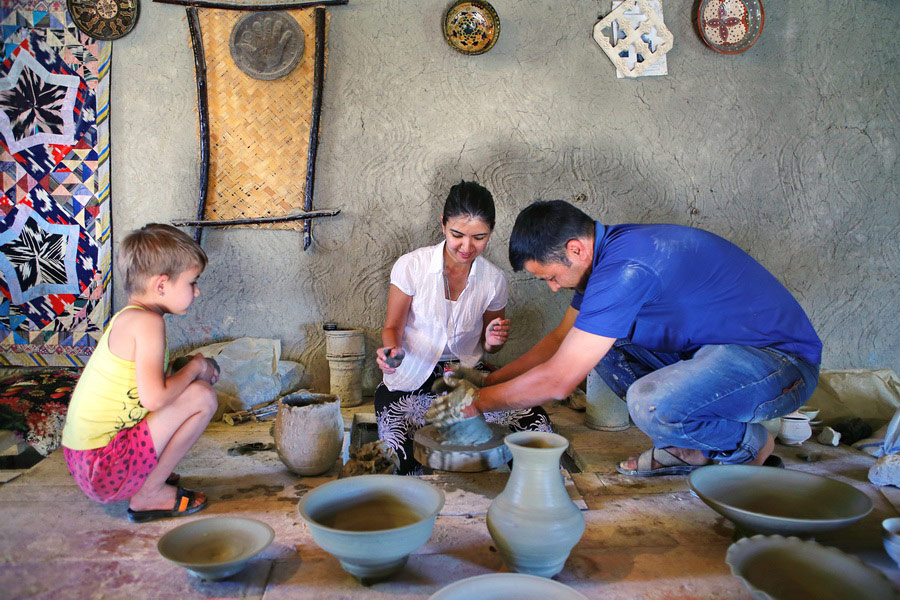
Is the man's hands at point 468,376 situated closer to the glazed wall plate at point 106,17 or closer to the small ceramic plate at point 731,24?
the small ceramic plate at point 731,24

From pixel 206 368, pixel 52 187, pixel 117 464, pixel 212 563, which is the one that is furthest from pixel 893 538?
pixel 52 187

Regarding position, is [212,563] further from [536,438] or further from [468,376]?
[468,376]

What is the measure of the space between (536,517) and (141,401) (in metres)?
1.41

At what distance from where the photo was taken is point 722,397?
88.0 inches

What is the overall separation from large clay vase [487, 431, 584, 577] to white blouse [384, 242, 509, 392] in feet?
4.67

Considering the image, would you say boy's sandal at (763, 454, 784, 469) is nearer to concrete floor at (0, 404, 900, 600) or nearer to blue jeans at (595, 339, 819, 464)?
concrete floor at (0, 404, 900, 600)

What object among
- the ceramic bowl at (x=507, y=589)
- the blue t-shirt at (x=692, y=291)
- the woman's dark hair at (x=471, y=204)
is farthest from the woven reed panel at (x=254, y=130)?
the ceramic bowl at (x=507, y=589)

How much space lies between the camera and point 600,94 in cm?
364

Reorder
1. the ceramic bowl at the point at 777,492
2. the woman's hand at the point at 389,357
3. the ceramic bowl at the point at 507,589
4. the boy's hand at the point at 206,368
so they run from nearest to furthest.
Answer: the ceramic bowl at the point at 507,589
the ceramic bowl at the point at 777,492
the boy's hand at the point at 206,368
the woman's hand at the point at 389,357

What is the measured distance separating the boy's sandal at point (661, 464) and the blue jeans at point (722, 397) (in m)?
0.12

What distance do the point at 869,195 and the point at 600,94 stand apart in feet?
6.46

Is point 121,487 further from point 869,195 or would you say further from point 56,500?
point 869,195

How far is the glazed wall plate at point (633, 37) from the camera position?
140 inches

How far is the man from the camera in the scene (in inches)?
84.7
